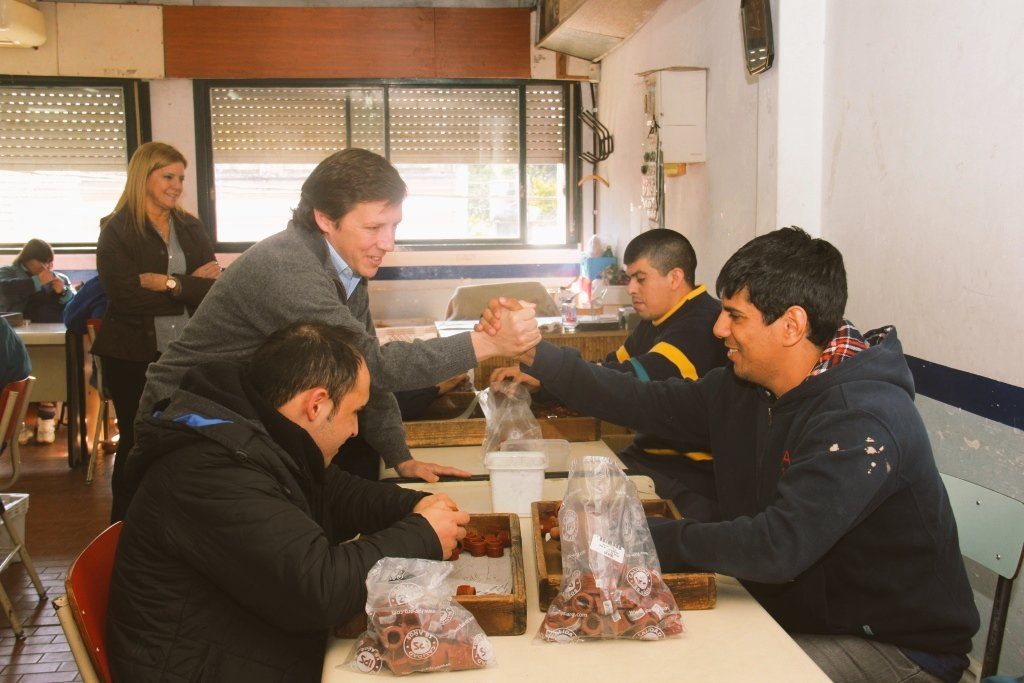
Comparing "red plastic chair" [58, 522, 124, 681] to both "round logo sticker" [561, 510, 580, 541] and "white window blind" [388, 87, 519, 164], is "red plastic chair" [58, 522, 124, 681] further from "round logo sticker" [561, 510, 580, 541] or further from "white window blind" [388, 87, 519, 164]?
"white window blind" [388, 87, 519, 164]

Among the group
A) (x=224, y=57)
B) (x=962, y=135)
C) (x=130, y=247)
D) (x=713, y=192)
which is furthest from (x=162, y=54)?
(x=962, y=135)

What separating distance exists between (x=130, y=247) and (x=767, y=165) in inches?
108

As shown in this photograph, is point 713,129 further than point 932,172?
Yes

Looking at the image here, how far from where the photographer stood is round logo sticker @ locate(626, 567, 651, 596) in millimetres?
1586

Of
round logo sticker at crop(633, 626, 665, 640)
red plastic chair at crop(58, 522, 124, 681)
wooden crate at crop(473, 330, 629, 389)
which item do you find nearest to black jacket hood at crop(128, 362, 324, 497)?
red plastic chair at crop(58, 522, 124, 681)

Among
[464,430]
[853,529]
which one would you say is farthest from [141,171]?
[853,529]

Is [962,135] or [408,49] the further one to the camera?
[408,49]

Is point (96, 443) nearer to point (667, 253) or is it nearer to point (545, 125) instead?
point (667, 253)

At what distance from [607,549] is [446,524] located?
343mm

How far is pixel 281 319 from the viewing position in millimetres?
2215

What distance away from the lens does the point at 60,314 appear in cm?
667

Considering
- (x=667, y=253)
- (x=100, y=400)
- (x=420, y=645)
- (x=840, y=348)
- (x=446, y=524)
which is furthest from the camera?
(x=100, y=400)

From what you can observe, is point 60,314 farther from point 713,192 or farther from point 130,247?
point 713,192

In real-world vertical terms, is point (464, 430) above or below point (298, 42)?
below
